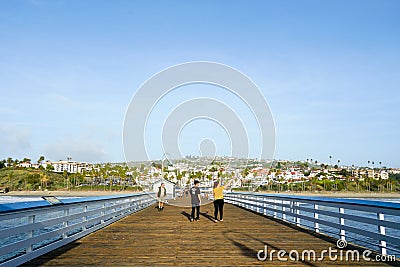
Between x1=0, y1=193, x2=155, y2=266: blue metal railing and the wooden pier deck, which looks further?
the wooden pier deck

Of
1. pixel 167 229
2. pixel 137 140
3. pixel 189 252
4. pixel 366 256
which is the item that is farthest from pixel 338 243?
pixel 137 140

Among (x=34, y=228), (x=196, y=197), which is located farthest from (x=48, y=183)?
(x=34, y=228)

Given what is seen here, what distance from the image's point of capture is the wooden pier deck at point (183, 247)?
732cm

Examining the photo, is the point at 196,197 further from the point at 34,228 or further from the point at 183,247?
the point at 34,228

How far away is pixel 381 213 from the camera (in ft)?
26.1

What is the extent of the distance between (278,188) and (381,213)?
153070 millimetres

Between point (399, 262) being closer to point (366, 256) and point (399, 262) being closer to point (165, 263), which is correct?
point (366, 256)

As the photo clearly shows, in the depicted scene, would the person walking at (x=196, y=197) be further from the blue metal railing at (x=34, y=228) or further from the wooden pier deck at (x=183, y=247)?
the blue metal railing at (x=34, y=228)

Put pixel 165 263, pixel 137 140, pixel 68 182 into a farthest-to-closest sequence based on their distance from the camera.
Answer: pixel 68 182 → pixel 137 140 → pixel 165 263

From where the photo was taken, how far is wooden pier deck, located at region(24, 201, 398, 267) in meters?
7.32

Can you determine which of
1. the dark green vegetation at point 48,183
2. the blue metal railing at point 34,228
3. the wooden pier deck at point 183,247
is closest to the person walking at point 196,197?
the wooden pier deck at point 183,247

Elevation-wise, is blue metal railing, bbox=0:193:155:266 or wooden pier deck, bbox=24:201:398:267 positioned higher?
blue metal railing, bbox=0:193:155:266

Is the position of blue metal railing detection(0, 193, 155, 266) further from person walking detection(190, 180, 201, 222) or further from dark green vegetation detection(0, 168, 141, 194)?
dark green vegetation detection(0, 168, 141, 194)

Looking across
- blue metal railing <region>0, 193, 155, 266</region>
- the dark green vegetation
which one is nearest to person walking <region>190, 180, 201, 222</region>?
blue metal railing <region>0, 193, 155, 266</region>
